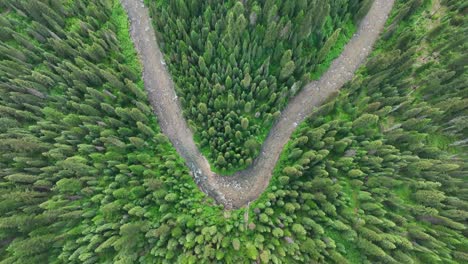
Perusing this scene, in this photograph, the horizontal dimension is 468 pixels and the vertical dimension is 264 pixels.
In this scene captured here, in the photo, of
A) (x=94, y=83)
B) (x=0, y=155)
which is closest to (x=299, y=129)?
(x=94, y=83)

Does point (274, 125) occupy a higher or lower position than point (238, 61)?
lower

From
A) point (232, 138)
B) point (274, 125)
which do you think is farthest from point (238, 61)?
point (232, 138)

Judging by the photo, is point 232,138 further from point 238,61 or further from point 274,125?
point 238,61

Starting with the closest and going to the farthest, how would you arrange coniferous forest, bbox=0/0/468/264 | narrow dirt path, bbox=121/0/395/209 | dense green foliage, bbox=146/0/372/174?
coniferous forest, bbox=0/0/468/264 < dense green foliage, bbox=146/0/372/174 < narrow dirt path, bbox=121/0/395/209

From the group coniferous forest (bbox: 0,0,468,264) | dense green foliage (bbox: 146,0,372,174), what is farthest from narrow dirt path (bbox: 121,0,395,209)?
dense green foliage (bbox: 146,0,372,174)

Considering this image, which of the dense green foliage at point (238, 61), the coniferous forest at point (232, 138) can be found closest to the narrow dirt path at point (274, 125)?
the coniferous forest at point (232, 138)

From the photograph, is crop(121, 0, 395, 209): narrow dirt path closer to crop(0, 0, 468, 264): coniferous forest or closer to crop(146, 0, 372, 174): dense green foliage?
crop(0, 0, 468, 264): coniferous forest

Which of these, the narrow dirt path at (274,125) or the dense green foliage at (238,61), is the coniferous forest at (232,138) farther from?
the narrow dirt path at (274,125)
